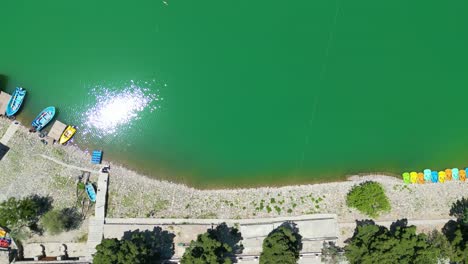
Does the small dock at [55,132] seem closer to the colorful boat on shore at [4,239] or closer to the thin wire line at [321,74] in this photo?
the colorful boat on shore at [4,239]

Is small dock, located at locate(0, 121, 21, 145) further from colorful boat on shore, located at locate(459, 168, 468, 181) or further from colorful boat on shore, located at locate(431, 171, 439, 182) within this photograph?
colorful boat on shore, located at locate(459, 168, 468, 181)

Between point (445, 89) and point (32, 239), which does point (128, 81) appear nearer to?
point (32, 239)

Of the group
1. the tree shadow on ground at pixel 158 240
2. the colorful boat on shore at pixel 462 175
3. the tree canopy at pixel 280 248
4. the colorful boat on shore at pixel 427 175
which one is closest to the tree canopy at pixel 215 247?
the tree shadow on ground at pixel 158 240

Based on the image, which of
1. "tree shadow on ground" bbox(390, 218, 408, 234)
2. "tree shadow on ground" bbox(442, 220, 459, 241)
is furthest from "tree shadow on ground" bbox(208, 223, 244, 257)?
"tree shadow on ground" bbox(442, 220, 459, 241)

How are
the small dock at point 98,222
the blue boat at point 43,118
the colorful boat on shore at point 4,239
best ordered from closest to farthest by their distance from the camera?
the colorful boat on shore at point 4,239 → the small dock at point 98,222 → the blue boat at point 43,118

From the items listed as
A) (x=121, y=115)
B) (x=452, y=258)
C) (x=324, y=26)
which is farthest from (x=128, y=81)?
(x=452, y=258)
